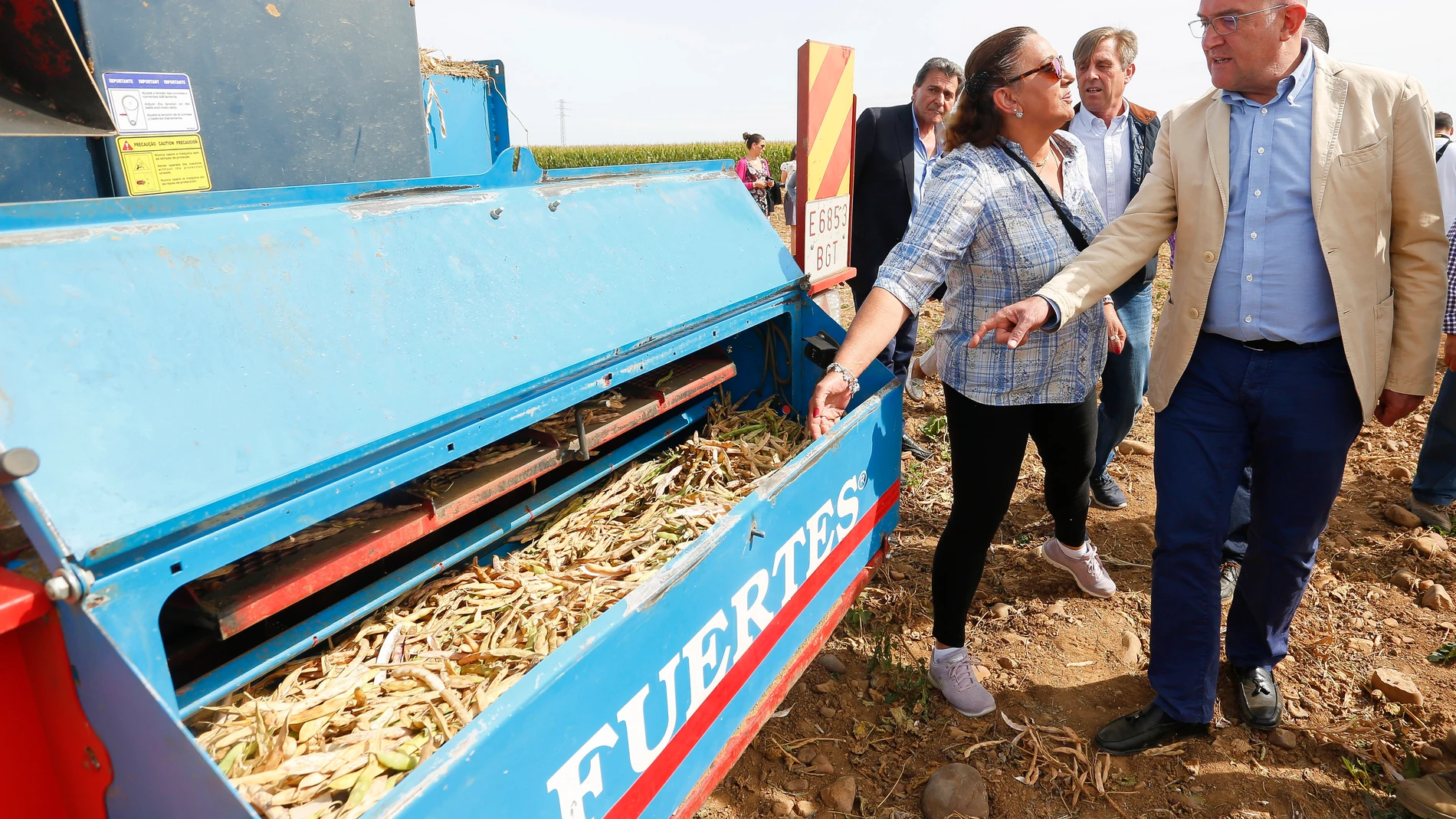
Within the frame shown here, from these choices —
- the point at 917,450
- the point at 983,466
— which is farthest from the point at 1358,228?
the point at 917,450

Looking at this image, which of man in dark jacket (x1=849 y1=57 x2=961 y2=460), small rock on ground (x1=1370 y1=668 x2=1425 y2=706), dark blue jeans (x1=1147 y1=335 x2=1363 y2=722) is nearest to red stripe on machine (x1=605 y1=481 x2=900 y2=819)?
dark blue jeans (x1=1147 y1=335 x2=1363 y2=722)

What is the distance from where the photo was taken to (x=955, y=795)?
2332 millimetres

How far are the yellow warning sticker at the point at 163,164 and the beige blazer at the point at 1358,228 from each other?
7.00 feet

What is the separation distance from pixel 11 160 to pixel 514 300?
107cm

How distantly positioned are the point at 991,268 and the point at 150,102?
83.0 inches

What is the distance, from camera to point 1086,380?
2.46 m

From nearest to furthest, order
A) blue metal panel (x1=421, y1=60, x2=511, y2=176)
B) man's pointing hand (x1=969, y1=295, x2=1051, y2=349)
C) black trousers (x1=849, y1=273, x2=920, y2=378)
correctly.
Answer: man's pointing hand (x1=969, y1=295, x2=1051, y2=349), blue metal panel (x1=421, y1=60, x2=511, y2=176), black trousers (x1=849, y1=273, x2=920, y2=378)

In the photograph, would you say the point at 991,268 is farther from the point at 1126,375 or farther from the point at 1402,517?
the point at 1402,517

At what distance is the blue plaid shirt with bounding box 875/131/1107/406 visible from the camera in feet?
7.15

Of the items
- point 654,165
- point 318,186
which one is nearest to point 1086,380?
point 654,165

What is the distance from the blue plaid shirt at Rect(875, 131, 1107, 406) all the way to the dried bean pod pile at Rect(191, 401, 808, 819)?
71 cm

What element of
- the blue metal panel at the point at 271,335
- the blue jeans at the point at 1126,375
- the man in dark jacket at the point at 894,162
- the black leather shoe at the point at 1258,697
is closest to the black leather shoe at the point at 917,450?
the man in dark jacket at the point at 894,162

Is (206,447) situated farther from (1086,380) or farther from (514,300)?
(1086,380)

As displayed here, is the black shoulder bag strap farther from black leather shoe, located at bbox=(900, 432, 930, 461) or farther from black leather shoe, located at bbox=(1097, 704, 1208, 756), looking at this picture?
black leather shoe, located at bbox=(900, 432, 930, 461)
